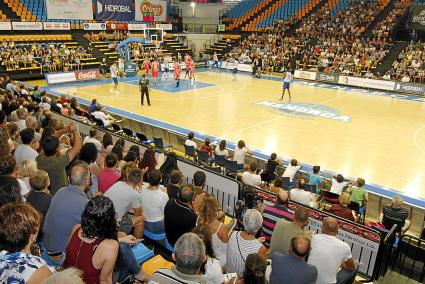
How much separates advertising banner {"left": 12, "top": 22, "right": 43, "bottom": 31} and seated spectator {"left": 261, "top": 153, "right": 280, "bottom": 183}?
74.9 feet

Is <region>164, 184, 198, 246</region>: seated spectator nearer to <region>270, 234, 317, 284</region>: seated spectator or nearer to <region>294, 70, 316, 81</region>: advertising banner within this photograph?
<region>270, 234, 317, 284</region>: seated spectator

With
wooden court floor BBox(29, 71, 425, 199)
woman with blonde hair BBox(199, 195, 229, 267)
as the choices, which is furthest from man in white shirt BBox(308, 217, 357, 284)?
wooden court floor BBox(29, 71, 425, 199)

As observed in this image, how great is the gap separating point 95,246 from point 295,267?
1.83 metres

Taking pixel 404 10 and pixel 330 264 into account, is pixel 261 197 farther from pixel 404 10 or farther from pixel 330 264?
pixel 404 10

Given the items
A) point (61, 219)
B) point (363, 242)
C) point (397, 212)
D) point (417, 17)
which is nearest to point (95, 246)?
point (61, 219)

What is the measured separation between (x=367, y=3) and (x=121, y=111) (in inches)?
1033

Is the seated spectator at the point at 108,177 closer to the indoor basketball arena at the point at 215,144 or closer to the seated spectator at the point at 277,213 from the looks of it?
the indoor basketball arena at the point at 215,144

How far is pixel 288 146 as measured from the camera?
12.1m

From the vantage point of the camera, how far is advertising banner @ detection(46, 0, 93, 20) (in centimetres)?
2731

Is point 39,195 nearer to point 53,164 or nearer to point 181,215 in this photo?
point 53,164

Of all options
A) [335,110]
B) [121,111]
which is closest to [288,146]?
[335,110]

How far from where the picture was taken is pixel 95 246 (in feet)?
9.47

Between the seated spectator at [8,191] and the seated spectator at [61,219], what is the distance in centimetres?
39

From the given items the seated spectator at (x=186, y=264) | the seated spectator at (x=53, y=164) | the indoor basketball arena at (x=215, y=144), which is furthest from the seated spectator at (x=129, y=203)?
the seated spectator at (x=186, y=264)
